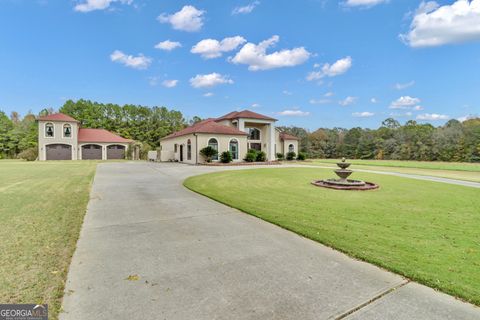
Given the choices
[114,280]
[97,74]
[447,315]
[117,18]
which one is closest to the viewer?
[447,315]

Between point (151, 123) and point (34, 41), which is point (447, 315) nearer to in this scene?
point (34, 41)

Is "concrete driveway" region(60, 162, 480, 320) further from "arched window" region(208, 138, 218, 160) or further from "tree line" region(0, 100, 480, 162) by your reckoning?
"tree line" region(0, 100, 480, 162)

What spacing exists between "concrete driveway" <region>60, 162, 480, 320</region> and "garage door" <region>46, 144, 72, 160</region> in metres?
38.9

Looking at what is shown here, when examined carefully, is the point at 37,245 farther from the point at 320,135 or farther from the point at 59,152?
the point at 320,135

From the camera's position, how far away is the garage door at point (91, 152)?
124 feet

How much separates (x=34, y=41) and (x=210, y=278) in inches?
1105

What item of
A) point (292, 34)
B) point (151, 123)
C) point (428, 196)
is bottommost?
point (428, 196)

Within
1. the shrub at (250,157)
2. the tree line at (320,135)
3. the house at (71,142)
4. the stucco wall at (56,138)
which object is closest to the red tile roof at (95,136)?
the house at (71,142)

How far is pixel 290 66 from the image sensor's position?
2866 cm

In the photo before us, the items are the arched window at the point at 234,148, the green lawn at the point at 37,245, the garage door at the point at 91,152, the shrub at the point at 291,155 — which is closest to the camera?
the green lawn at the point at 37,245

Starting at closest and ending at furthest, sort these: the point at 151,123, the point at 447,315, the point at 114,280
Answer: the point at 447,315 → the point at 114,280 → the point at 151,123

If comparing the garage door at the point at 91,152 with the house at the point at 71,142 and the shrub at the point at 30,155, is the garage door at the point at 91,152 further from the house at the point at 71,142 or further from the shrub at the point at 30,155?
the shrub at the point at 30,155

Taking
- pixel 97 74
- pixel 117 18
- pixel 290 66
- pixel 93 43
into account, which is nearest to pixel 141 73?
pixel 97 74

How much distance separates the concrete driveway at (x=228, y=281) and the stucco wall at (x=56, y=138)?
3872 cm
